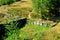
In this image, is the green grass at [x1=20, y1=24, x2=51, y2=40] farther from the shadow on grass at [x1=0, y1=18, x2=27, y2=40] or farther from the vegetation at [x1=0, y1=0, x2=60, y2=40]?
the shadow on grass at [x1=0, y1=18, x2=27, y2=40]

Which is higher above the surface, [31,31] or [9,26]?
[9,26]

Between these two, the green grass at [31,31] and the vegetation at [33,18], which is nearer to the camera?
the vegetation at [33,18]

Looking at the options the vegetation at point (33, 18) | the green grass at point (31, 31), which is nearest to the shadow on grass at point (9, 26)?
the vegetation at point (33, 18)

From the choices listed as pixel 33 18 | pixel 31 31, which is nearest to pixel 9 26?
pixel 31 31

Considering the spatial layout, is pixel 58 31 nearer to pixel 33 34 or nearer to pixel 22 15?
pixel 33 34

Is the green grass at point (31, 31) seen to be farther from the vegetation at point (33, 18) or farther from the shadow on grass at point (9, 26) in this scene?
the shadow on grass at point (9, 26)

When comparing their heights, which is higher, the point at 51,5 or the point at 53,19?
the point at 51,5

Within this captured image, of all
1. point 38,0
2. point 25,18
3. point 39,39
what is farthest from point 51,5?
point 39,39

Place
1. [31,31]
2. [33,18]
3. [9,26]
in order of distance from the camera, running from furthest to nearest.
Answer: [33,18]
[31,31]
[9,26]

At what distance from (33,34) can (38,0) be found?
502 centimetres

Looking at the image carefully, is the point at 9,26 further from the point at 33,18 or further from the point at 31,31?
the point at 33,18

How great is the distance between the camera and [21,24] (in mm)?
22719

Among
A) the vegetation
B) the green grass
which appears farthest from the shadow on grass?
the green grass

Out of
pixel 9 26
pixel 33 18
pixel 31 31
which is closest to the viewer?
pixel 9 26
